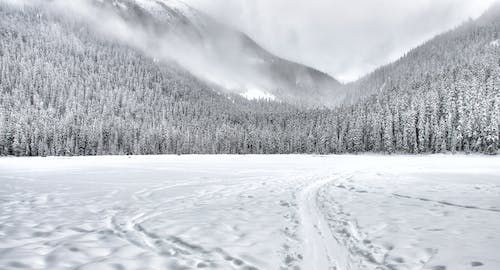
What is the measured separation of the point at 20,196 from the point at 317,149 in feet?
409

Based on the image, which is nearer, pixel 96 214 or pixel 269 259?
pixel 269 259

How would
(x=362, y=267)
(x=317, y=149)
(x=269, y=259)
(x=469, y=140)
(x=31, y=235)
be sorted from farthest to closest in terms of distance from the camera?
(x=317, y=149)
(x=469, y=140)
(x=31, y=235)
(x=269, y=259)
(x=362, y=267)

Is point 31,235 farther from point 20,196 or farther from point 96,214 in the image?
point 20,196

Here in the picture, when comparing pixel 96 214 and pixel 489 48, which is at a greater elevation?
pixel 489 48

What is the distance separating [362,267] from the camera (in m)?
5.76

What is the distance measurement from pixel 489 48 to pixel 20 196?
243 metres

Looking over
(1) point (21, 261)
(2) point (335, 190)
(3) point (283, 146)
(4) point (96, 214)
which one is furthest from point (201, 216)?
(3) point (283, 146)

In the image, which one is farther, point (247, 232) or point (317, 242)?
point (247, 232)

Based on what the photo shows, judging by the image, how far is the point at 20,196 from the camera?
14055mm

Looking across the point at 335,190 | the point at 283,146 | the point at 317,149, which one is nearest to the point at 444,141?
the point at 317,149

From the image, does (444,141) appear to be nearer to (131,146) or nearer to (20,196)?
(20,196)

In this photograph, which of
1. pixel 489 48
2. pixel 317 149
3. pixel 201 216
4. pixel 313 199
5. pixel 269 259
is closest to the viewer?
pixel 269 259

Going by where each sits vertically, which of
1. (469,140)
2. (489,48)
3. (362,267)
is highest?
(489,48)

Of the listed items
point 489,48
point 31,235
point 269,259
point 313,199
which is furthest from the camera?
point 489,48
